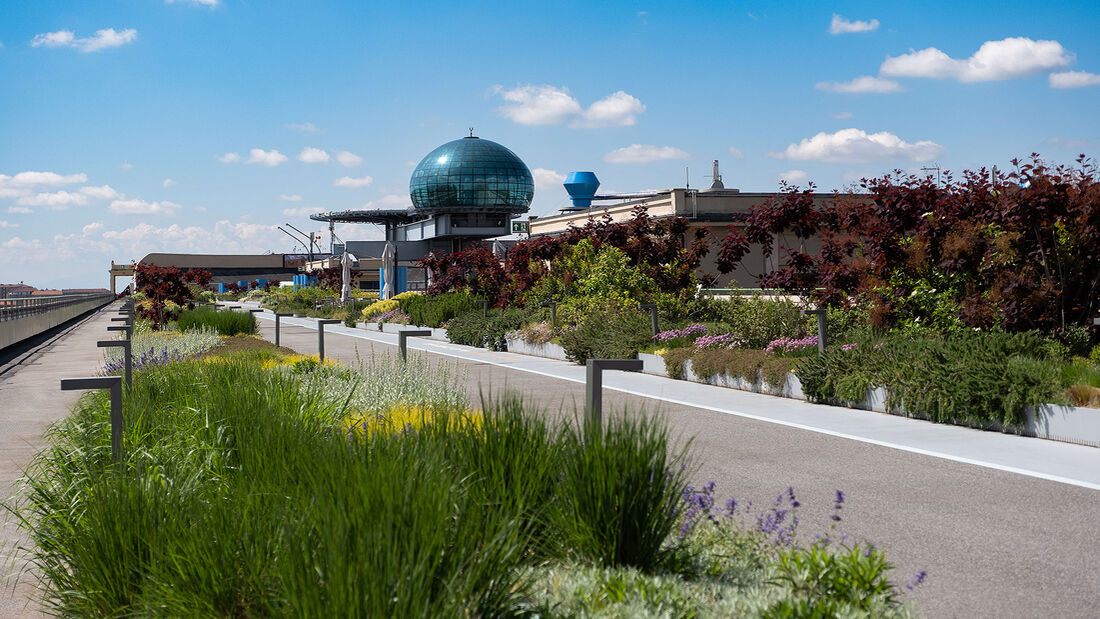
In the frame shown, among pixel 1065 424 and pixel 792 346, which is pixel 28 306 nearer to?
pixel 792 346

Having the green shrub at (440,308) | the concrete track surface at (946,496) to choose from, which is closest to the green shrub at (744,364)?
the concrete track surface at (946,496)

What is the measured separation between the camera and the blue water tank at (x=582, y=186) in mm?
69812

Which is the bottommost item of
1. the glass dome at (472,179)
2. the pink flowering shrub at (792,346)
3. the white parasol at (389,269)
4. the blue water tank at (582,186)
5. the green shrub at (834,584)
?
the green shrub at (834,584)

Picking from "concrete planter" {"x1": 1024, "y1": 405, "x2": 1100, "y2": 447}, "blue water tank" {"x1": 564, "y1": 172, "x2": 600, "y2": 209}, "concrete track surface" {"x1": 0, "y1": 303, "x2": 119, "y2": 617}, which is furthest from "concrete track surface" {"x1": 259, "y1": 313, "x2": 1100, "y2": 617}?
"blue water tank" {"x1": 564, "y1": 172, "x2": 600, "y2": 209}

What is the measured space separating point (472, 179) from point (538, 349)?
8964cm

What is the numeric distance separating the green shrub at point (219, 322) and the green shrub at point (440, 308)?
33.3ft

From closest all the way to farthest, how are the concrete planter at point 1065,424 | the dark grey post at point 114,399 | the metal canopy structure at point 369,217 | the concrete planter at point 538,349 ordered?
1. the dark grey post at point 114,399
2. the concrete planter at point 1065,424
3. the concrete planter at point 538,349
4. the metal canopy structure at point 369,217

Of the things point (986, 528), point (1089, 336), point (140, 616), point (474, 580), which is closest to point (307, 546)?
point (474, 580)

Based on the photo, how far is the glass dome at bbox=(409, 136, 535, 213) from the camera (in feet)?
367

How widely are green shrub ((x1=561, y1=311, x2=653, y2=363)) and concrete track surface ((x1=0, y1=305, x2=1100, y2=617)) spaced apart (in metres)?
4.54

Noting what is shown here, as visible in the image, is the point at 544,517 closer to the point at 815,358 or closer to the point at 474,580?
the point at 474,580

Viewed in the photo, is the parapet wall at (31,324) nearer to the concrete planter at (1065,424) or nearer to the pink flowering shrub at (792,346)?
the pink flowering shrub at (792,346)

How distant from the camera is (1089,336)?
1260 centimetres

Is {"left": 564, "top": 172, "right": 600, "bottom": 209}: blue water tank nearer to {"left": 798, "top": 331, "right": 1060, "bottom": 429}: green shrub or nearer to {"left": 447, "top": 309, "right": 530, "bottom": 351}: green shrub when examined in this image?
{"left": 447, "top": 309, "right": 530, "bottom": 351}: green shrub
